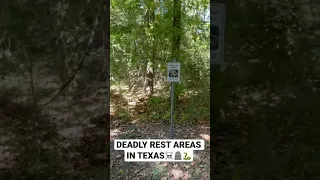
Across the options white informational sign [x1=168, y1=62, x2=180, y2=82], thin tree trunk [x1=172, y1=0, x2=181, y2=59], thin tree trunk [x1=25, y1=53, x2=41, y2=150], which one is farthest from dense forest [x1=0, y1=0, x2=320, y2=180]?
thin tree trunk [x1=172, y1=0, x2=181, y2=59]

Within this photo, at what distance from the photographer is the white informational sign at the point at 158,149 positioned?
5.66ft

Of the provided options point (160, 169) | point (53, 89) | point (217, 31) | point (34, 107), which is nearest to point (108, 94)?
point (53, 89)

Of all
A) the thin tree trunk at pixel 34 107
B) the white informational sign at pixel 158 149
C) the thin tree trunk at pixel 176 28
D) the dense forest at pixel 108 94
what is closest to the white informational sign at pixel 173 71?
the thin tree trunk at pixel 176 28

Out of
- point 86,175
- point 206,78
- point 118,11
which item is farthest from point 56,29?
point 206,78

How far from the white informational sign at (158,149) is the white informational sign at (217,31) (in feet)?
2.01

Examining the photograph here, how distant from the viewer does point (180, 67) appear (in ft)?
6.87

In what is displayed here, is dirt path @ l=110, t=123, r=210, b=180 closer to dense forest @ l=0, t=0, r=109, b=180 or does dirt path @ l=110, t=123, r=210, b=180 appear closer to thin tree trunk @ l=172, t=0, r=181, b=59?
dense forest @ l=0, t=0, r=109, b=180

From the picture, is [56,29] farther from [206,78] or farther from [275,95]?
[275,95]

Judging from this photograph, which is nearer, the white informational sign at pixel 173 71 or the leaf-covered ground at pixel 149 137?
the leaf-covered ground at pixel 149 137

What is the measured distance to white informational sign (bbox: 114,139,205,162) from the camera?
5.66 feet

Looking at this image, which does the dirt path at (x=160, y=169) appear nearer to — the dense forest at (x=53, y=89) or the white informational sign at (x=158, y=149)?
the white informational sign at (x=158, y=149)

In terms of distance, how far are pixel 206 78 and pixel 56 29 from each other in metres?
1.18

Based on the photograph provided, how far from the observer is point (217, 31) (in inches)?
63.6

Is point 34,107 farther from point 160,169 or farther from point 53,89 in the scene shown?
point 160,169
